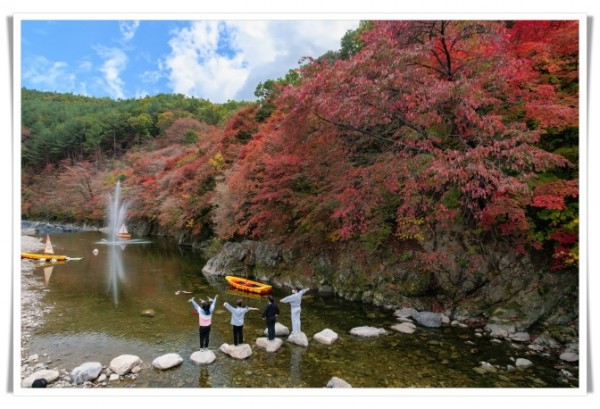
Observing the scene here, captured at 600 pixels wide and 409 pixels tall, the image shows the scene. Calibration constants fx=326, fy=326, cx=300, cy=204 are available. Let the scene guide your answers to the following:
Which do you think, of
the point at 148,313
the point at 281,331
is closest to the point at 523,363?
the point at 281,331

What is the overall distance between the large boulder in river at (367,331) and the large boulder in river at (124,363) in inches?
225

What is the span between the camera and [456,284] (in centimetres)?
1109

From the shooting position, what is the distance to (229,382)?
707 cm

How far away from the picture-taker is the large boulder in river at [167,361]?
7527mm

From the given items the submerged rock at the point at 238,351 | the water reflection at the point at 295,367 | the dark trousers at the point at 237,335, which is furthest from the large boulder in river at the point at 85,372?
the water reflection at the point at 295,367

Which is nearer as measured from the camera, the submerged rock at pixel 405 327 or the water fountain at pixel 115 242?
the submerged rock at pixel 405 327

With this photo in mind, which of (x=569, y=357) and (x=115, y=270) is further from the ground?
(x=569, y=357)

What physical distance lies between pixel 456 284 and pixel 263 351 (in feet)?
22.6

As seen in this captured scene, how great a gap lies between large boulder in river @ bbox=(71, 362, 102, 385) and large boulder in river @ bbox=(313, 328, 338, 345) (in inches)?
209

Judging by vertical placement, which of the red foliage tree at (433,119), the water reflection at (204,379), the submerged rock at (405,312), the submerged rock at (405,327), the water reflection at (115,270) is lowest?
the water reflection at (204,379)

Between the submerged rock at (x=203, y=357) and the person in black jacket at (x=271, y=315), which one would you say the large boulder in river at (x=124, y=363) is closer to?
the submerged rock at (x=203, y=357)

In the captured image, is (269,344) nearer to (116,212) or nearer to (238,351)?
(238,351)

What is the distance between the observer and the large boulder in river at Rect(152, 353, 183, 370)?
753 centimetres

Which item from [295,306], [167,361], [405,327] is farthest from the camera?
[405,327]
